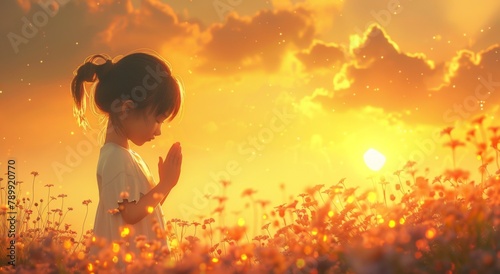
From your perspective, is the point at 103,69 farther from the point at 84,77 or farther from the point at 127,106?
the point at 127,106

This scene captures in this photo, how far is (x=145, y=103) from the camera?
5.26 meters

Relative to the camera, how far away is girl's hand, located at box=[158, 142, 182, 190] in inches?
193

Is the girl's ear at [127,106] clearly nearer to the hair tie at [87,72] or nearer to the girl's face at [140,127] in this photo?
the girl's face at [140,127]

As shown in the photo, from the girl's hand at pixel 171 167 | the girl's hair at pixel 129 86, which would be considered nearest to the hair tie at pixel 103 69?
the girl's hair at pixel 129 86

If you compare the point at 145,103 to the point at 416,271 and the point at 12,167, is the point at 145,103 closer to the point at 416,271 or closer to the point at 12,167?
the point at 12,167

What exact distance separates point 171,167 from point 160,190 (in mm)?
225

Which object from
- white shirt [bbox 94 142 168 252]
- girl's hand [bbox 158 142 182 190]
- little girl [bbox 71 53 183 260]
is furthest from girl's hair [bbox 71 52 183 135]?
girl's hand [bbox 158 142 182 190]

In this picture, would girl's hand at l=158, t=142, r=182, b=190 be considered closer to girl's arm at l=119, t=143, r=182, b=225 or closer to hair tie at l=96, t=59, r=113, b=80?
girl's arm at l=119, t=143, r=182, b=225

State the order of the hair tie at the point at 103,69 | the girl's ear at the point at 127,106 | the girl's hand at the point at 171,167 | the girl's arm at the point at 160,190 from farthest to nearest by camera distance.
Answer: the hair tie at the point at 103,69
the girl's ear at the point at 127,106
the girl's hand at the point at 171,167
the girl's arm at the point at 160,190

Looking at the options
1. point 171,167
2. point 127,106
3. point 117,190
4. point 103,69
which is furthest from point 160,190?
point 103,69

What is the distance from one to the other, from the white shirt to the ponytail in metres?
0.85

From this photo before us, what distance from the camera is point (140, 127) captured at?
5230 millimetres

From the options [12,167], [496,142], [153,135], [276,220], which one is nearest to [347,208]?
[276,220]

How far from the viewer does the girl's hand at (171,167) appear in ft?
16.1
